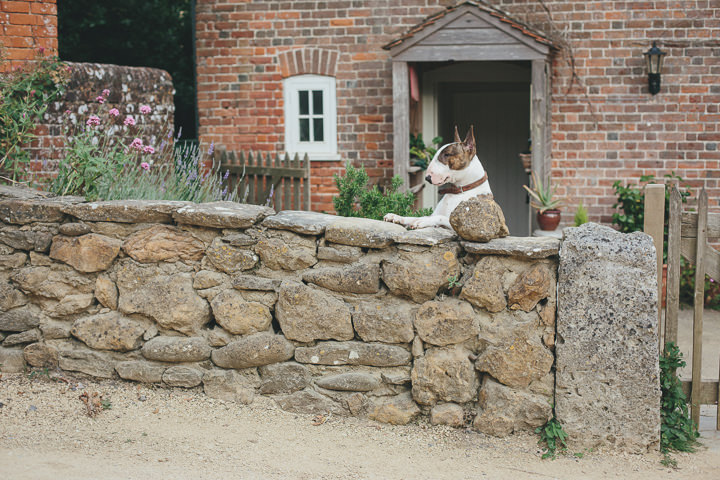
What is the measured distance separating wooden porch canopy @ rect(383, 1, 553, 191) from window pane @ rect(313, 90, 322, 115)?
1283mm

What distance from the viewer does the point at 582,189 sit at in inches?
352

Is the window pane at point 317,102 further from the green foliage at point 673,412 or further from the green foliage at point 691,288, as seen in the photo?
the green foliage at point 673,412

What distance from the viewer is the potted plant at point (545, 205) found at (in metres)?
8.38

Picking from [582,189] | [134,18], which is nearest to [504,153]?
[582,189]

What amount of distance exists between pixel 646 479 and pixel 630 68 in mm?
6141

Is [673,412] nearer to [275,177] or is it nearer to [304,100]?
[275,177]

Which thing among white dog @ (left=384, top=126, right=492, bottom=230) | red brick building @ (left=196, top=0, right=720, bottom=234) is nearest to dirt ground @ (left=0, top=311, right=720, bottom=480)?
white dog @ (left=384, top=126, right=492, bottom=230)

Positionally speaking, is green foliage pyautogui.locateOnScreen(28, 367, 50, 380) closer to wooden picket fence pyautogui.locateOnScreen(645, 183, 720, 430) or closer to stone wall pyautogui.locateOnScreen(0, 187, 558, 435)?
stone wall pyautogui.locateOnScreen(0, 187, 558, 435)

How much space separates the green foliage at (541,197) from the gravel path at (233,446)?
14.3 ft

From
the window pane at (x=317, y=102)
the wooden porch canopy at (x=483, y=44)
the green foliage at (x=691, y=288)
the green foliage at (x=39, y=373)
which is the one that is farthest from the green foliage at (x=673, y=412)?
the window pane at (x=317, y=102)

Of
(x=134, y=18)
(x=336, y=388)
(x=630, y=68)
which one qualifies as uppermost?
(x=134, y=18)

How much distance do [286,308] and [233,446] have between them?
859 mm

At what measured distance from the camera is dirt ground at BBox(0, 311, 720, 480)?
3793 mm

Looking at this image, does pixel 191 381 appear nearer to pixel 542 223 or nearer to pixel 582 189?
pixel 542 223
